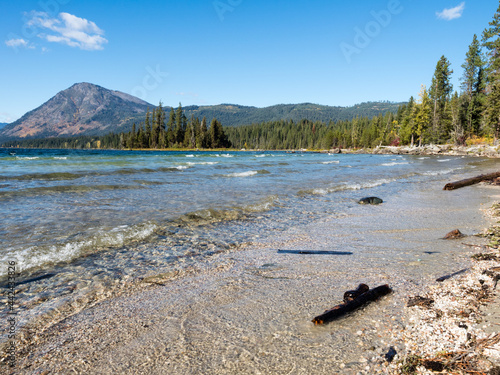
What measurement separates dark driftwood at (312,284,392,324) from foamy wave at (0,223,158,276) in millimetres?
4157

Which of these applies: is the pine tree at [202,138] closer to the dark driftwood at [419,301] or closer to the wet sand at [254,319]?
the wet sand at [254,319]

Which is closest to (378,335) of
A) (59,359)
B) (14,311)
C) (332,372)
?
(332,372)

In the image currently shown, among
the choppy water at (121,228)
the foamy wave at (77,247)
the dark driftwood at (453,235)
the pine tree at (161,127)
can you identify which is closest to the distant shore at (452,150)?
the choppy water at (121,228)

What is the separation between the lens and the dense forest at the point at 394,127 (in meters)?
56.8

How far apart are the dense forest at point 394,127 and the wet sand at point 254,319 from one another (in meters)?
54.6

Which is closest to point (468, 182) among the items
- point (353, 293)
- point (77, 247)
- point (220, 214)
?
point (220, 214)

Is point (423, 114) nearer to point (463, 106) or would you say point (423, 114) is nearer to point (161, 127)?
point (463, 106)

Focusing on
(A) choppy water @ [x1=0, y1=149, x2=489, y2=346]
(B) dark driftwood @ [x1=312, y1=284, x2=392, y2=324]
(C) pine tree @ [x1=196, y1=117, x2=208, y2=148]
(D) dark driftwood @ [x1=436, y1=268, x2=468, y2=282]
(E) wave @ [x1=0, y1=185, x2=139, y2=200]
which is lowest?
(A) choppy water @ [x1=0, y1=149, x2=489, y2=346]

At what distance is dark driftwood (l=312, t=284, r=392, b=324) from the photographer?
2781 millimetres

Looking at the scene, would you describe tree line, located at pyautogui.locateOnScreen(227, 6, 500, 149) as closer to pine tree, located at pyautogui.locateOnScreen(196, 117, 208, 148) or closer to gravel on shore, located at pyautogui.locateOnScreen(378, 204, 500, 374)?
gravel on shore, located at pyautogui.locateOnScreen(378, 204, 500, 374)

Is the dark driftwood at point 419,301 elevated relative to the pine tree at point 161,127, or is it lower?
lower

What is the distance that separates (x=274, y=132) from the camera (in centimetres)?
17988

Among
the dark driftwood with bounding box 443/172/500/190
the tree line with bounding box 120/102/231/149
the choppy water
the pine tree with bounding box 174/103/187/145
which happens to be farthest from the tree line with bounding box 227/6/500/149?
the pine tree with bounding box 174/103/187/145

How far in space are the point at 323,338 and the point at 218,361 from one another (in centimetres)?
93
